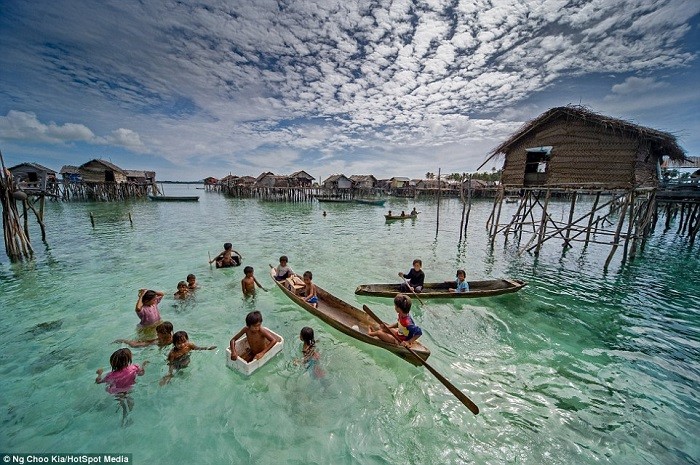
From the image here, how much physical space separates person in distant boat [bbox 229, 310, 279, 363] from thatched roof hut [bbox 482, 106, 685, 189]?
50.3 ft

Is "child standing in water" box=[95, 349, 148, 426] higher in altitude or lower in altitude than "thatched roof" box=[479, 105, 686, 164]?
lower

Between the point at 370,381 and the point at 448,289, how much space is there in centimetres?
557

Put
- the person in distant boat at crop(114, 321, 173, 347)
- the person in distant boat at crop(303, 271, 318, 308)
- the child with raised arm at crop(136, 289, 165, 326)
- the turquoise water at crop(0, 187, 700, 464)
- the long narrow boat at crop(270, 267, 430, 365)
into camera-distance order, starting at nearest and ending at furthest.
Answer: the turquoise water at crop(0, 187, 700, 464), the long narrow boat at crop(270, 267, 430, 365), the person in distant boat at crop(114, 321, 173, 347), the child with raised arm at crop(136, 289, 165, 326), the person in distant boat at crop(303, 271, 318, 308)

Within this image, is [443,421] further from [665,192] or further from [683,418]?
[665,192]

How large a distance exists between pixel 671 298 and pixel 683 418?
7604mm

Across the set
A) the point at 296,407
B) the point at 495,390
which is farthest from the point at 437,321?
the point at 296,407

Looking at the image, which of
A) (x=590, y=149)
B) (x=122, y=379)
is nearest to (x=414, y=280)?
(x=122, y=379)

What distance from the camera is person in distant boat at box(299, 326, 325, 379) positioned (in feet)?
19.0

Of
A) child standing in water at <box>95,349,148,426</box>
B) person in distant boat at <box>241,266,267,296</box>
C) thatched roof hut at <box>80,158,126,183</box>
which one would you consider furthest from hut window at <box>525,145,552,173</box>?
thatched roof hut at <box>80,158,126,183</box>

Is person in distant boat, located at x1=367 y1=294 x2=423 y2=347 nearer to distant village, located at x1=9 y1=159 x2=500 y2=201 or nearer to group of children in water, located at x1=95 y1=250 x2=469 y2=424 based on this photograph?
group of children in water, located at x1=95 y1=250 x2=469 y2=424

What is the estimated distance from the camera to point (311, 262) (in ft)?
46.9

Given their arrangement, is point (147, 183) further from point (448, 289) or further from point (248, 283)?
point (448, 289)

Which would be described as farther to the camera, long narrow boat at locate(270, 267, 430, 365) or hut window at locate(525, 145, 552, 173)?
hut window at locate(525, 145, 552, 173)

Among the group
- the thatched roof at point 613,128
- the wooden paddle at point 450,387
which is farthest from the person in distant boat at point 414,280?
the thatched roof at point 613,128
